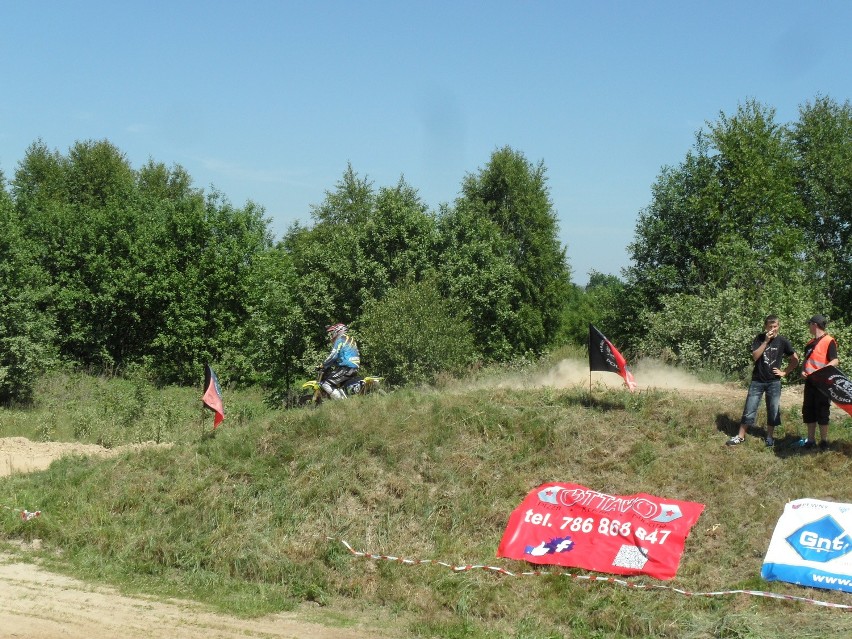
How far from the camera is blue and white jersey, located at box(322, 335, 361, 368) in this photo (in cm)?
1656

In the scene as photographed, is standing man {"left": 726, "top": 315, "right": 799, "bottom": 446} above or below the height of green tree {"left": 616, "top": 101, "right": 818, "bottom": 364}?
below

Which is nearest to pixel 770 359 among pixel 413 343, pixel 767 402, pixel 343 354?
pixel 767 402

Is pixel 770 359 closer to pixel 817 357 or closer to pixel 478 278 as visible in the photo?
pixel 817 357

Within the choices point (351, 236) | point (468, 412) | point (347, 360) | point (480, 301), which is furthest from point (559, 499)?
point (480, 301)

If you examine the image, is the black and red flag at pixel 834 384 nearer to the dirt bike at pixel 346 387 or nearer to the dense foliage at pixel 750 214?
the dirt bike at pixel 346 387

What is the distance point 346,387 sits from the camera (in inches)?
663

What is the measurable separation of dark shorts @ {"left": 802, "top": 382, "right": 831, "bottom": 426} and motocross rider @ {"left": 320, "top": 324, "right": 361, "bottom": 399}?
26.7ft

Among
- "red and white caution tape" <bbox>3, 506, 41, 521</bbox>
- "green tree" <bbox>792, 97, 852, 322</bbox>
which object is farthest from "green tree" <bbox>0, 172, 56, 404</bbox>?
"green tree" <bbox>792, 97, 852, 322</bbox>

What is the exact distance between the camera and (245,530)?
42.5ft

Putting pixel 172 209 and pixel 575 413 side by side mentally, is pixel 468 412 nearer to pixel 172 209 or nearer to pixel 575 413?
pixel 575 413

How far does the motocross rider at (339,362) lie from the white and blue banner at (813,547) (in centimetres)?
859

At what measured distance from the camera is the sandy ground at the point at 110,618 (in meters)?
9.90

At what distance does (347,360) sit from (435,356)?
807 centimetres

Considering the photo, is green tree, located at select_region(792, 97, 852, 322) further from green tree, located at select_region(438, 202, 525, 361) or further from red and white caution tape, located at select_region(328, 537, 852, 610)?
red and white caution tape, located at select_region(328, 537, 852, 610)
